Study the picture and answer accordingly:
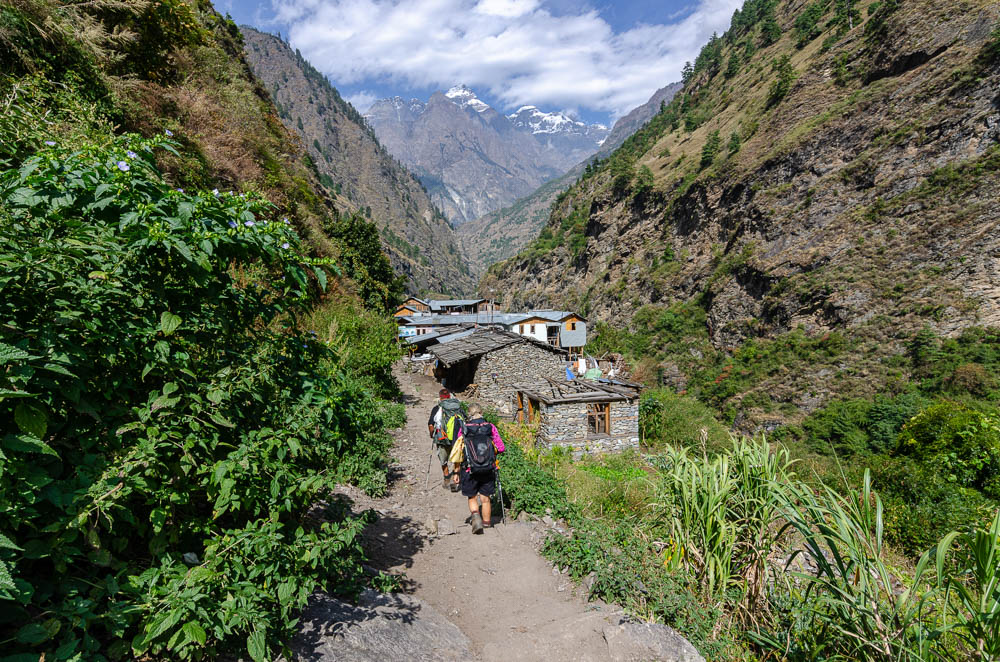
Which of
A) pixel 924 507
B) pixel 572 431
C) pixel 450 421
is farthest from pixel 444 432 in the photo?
pixel 924 507

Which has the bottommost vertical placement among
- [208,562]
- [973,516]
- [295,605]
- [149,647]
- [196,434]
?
[973,516]

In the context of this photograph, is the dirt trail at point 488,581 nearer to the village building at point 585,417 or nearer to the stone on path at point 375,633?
the stone on path at point 375,633

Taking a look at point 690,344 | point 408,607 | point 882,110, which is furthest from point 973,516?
point 882,110

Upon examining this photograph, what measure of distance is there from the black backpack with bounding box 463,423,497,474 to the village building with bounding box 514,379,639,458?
8.61 meters

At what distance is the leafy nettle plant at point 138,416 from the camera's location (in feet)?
5.37

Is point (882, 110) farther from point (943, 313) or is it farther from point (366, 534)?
point (366, 534)

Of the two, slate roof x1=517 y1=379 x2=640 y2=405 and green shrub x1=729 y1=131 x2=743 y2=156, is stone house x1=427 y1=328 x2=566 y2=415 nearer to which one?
slate roof x1=517 y1=379 x2=640 y2=405

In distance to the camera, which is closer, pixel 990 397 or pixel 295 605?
pixel 295 605

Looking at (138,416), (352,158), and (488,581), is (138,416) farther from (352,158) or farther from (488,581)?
(352,158)

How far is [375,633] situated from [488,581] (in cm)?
236

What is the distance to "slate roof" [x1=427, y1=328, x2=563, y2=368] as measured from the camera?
19891 millimetres

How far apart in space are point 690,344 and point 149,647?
39989mm

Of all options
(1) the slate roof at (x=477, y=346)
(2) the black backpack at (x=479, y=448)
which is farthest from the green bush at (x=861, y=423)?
(2) the black backpack at (x=479, y=448)

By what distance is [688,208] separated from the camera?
152 ft
